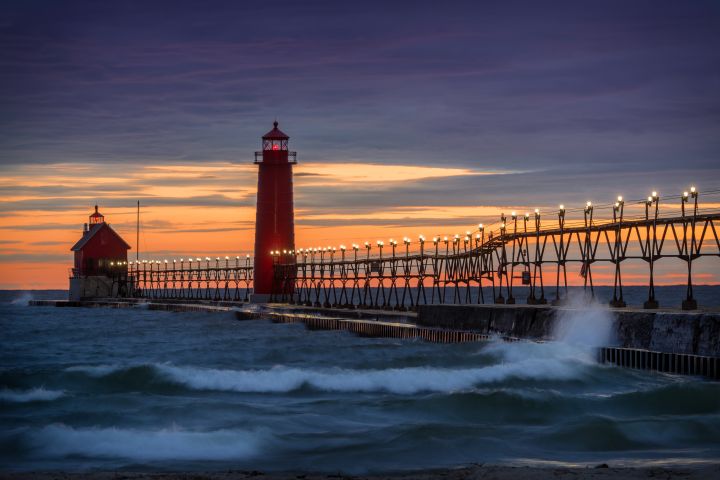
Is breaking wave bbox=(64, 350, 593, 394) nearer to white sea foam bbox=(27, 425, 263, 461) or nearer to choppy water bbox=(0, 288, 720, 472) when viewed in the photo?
choppy water bbox=(0, 288, 720, 472)

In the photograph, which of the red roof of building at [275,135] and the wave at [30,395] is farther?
the red roof of building at [275,135]

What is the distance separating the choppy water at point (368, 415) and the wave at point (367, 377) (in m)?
0.06

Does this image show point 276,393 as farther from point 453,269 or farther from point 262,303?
point 262,303

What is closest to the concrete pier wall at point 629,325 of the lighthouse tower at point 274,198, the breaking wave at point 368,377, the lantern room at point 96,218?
the breaking wave at point 368,377

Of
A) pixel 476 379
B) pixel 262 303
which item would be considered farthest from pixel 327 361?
pixel 262 303

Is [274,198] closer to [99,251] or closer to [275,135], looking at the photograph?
[275,135]

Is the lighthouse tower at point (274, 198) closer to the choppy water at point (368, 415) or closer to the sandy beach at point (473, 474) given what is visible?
the choppy water at point (368, 415)

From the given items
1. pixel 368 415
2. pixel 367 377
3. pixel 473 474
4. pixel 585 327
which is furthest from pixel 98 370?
pixel 473 474

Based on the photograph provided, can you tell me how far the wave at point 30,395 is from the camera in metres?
25.5

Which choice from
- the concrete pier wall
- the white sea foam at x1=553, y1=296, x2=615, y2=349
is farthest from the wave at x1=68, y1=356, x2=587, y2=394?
the white sea foam at x1=553, y1=296, x2=615, y2=349

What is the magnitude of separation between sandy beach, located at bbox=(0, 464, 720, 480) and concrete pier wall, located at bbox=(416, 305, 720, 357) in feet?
37.6

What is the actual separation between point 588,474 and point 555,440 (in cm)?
430

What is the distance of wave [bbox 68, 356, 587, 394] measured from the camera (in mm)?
28109

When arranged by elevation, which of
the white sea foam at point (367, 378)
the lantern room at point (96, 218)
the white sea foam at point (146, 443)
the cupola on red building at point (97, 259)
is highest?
the lantern room at point (96, 218)
